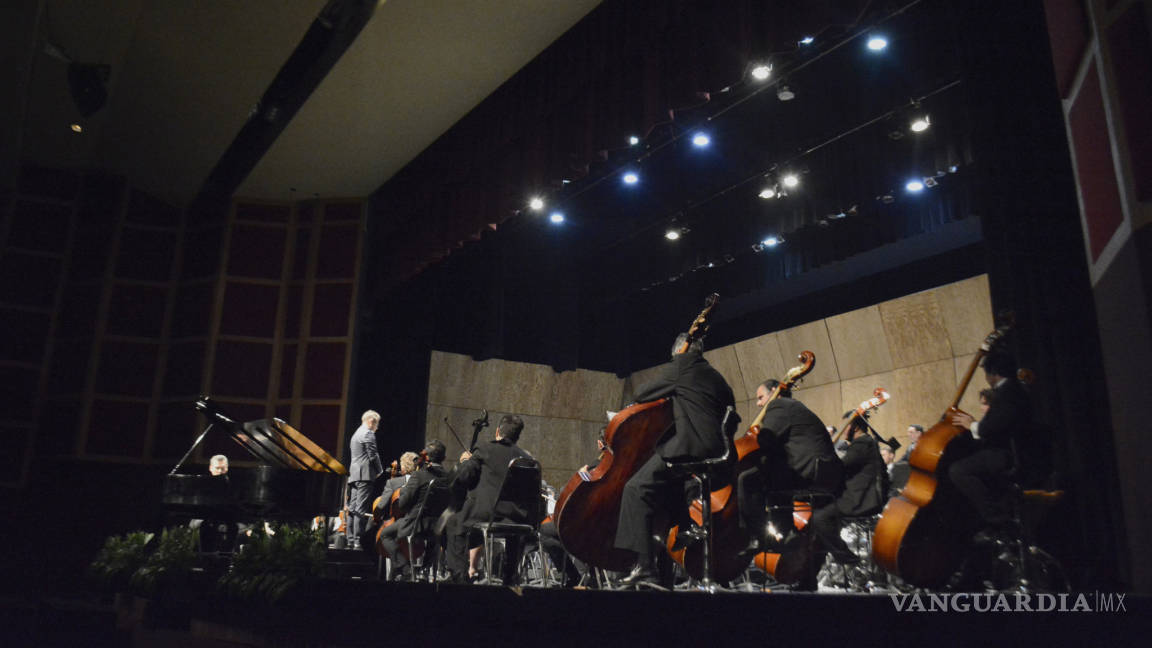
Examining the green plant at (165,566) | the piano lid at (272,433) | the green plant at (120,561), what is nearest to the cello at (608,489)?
the piano lid at (272,433)

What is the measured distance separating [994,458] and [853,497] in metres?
1.22

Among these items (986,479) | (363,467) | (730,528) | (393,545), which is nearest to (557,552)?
(393,545)

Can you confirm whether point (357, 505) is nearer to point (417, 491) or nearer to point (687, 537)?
point (417, 491)

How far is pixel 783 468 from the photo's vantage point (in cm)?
457

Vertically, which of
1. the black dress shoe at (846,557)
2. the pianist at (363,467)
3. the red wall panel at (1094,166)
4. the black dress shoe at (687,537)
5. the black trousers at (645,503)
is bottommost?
the black dress shoe at (846,557)

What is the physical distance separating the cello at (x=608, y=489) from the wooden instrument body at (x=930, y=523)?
1.18 m

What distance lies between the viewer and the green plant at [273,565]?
4.39 meters

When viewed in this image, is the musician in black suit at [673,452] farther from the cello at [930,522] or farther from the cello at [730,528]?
the cello at [930,522]

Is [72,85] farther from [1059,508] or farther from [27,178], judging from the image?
[1059,508]

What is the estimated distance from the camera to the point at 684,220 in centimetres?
1098

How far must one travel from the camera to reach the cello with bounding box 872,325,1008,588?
12.6ft

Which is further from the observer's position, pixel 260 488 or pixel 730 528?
pixel 260 488

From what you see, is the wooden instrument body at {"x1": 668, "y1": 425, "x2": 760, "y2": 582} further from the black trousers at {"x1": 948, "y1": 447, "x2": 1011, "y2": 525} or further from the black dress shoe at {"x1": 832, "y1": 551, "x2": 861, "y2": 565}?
the black trousers at {"x1": 948, "y1": 447, "x2": 1011, "y2": 525}

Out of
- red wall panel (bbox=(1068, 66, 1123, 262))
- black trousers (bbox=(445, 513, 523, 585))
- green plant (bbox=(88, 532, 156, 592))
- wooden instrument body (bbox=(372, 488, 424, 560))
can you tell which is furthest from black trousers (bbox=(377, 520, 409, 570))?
red wall panel (bbox=(1068, 66, 1123, 262))
